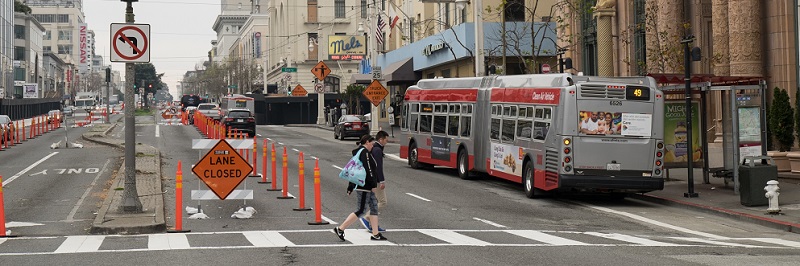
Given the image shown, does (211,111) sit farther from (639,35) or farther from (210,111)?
(639,35)

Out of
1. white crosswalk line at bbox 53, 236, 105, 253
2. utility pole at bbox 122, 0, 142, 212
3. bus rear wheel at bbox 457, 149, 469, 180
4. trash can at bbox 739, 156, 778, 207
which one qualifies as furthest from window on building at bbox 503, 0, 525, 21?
white crosswalk line at bbox 53, 236, 105, 253

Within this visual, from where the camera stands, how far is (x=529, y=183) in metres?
24.5

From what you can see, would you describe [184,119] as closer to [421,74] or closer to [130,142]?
[421,74]

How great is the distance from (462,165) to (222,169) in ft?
38.5

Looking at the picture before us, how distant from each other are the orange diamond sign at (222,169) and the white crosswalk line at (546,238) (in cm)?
516

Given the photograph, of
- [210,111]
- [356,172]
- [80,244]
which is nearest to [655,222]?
[356,172]

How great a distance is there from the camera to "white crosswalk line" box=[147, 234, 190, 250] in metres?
14.8

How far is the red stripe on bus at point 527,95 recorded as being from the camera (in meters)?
23.2

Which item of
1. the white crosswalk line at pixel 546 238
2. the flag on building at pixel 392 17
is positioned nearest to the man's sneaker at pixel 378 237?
the white crosswalk line at pixel 546 238

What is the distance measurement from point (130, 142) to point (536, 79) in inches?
401

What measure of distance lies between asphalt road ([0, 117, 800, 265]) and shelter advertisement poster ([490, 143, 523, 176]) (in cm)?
59

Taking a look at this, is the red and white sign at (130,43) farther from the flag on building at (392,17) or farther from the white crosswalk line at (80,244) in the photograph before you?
the flag on building at (392,17)

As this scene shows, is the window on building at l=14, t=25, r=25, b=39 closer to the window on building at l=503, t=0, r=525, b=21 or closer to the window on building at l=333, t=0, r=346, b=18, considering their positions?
the window on building at l=333, t=0, r=346, b=18

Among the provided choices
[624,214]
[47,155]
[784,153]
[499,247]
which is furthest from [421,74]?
[499,247]
